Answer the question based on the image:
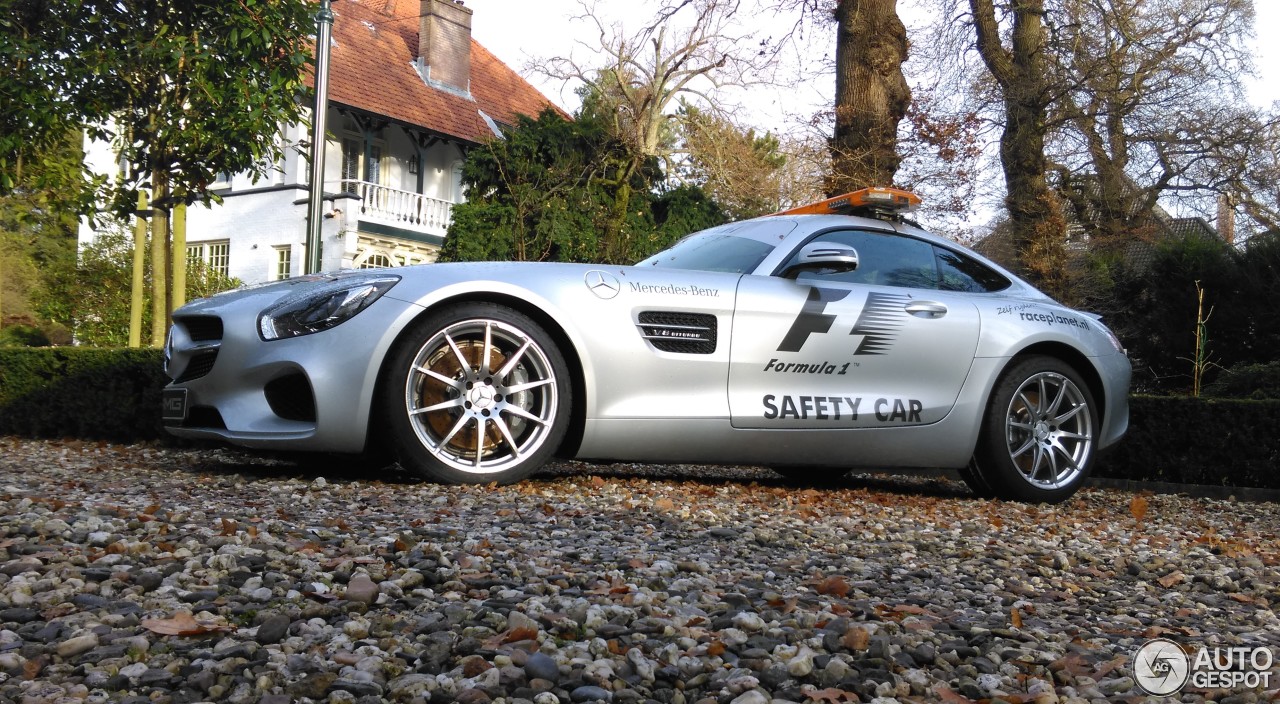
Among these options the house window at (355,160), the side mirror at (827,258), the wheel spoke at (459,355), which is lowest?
the wheel spoke at (459,355)

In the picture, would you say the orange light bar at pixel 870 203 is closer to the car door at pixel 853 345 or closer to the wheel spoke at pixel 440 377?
the car door at pixel 853 345

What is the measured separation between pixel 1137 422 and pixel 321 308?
21.2ft

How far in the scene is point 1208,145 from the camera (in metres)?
22.2

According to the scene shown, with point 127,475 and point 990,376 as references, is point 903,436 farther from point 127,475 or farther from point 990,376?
point 127,475

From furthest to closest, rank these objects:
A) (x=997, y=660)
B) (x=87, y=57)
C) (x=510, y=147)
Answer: (x=510, y=147)
(x=87, y=57)
(x=997, y=660)

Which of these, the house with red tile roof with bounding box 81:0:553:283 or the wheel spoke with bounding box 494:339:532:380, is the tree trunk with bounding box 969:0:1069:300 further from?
the wheel spoke with bounding box 494:339:532:380

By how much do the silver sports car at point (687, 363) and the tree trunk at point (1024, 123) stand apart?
451 inches

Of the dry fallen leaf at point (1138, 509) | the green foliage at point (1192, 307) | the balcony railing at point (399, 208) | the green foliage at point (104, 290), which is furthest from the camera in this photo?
the balcony railing at point (399, 208)

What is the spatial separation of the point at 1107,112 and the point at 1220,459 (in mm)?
12231

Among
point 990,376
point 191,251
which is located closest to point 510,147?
point 191,251

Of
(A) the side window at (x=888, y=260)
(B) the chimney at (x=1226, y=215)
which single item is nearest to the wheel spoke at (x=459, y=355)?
(A) the side window at (x=888, y=260)

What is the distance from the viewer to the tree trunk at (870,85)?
1130cm

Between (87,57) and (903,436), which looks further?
(87,57)

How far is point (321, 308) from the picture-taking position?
4797mm
